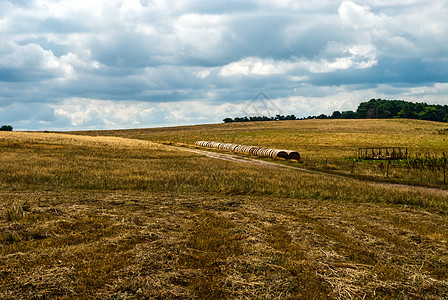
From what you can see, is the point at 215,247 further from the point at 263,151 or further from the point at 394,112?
the point at 394,112

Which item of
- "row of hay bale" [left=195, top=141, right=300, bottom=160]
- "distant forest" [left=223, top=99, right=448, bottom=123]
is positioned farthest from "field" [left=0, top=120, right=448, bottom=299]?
"distant forest" [left=223, top=99, right=448, bottom=123]

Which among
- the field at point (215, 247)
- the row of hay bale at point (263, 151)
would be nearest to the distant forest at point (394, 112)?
the row of hay bale at point (263, 151)

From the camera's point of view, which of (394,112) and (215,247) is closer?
(215,247)

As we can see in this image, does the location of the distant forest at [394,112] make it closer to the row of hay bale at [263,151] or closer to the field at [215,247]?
the row of hay bale at [263,151]

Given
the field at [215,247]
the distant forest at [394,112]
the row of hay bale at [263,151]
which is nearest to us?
the field at [215,247]

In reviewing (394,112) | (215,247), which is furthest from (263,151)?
(394,112)

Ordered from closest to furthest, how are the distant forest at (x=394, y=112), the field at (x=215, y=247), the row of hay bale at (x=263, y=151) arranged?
the field at (x=215, y=247) < the row of hay bale at (x=263, y=151) < the distant forest at (x=394, y=112)

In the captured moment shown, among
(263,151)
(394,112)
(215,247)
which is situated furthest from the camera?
(394,112)

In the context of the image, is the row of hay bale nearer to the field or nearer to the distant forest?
the field

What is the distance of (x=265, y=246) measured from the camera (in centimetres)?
940

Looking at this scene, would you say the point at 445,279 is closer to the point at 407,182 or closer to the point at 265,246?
the point at 265,246

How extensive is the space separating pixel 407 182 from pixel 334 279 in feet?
74.8

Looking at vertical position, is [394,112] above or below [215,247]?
above

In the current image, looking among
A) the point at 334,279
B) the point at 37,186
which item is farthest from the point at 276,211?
the point at 37,186
